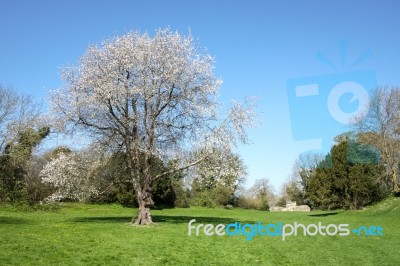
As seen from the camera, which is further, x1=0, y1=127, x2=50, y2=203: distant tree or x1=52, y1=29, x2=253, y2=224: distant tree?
x1=0, y1=127, x2=50, y2=203: distant tree

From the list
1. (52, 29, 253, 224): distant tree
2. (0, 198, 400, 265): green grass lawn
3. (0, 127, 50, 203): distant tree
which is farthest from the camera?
(0, 127, 50, 203): distant tree

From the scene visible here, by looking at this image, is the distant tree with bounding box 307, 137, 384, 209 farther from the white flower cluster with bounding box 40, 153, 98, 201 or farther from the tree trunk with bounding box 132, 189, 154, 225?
the white flower cluster with bounding box 40, 153, 98, 201

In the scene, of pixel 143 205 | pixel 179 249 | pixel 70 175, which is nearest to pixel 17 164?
pixel 70 175

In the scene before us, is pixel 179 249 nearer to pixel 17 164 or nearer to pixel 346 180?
pixel 17 164

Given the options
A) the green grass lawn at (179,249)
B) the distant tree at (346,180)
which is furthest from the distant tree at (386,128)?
the green grass lawn at (179,249)

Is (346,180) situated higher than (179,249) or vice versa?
(346,180)

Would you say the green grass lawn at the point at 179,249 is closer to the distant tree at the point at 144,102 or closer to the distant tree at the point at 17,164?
the distant tree at the point at 144,102

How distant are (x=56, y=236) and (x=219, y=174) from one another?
9487 mm

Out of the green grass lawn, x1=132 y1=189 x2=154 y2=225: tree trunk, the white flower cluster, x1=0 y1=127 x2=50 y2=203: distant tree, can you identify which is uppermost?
x1=0 y1=127 x2=50 y2=203: distant tree

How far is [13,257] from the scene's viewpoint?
1070 centimetres

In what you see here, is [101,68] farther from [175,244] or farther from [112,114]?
[175,244]

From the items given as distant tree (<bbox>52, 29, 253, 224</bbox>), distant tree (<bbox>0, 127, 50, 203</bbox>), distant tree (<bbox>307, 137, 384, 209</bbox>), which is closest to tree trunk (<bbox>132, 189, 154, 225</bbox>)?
distant tree (<bbox>52, 29, 253, 224</bbox>)

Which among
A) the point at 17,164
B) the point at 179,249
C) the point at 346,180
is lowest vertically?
the point at 179,249

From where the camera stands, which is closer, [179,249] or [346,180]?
[179,249]
